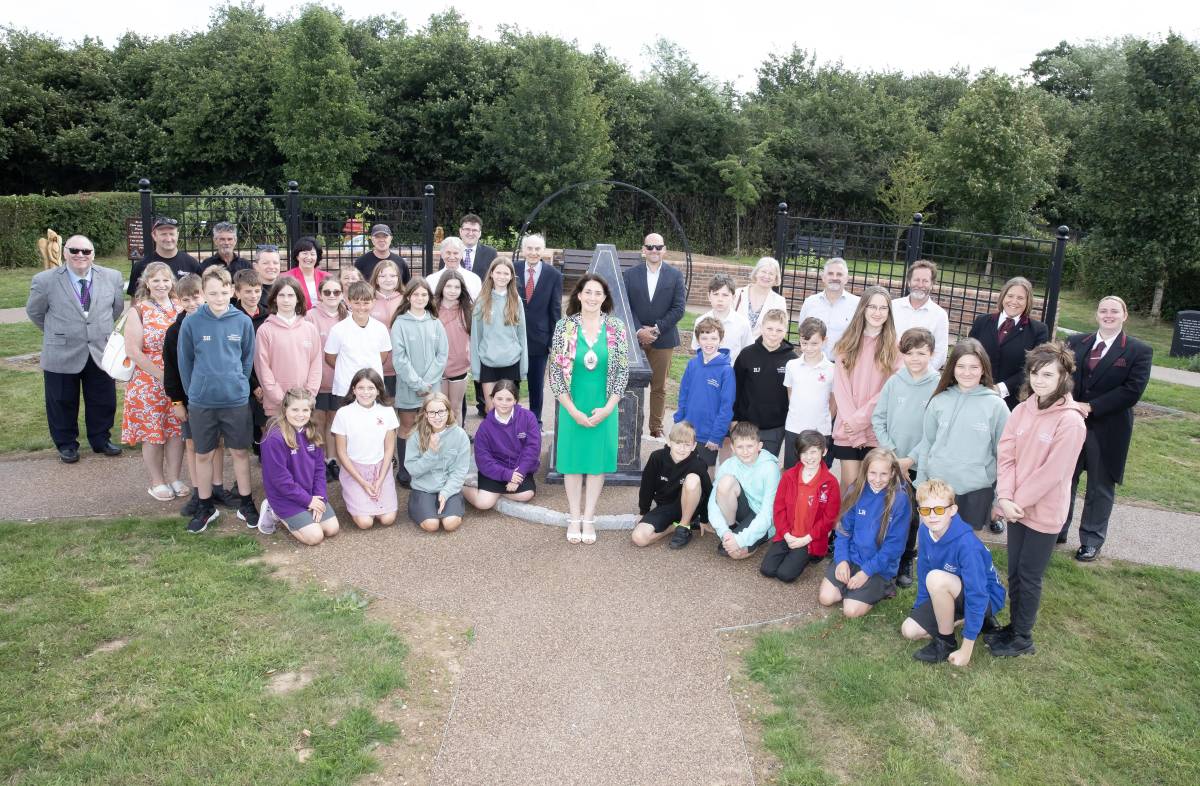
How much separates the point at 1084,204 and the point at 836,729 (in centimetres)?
1836

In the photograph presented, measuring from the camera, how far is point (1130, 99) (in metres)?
17.4

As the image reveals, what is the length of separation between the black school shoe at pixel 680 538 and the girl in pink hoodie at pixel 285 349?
8.81 feet

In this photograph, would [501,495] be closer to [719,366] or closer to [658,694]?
[719,366]

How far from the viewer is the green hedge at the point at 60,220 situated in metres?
19.4

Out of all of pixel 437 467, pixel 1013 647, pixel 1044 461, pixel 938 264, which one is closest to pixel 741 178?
pixel 938 264

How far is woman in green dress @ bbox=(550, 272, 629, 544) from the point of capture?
6.04 metres

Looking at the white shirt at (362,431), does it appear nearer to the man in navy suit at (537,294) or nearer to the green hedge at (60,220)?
the man in navy suit at (537,294)

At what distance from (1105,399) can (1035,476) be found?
5.26 feet

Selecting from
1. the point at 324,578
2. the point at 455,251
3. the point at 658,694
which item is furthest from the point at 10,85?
the point at 658,694

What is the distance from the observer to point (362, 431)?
20.7 ft

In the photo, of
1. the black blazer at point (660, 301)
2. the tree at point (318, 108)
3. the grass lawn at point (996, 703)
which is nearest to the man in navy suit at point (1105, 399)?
the grass lawn at point (996, 703)

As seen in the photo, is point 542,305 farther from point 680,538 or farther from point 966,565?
point 966,565

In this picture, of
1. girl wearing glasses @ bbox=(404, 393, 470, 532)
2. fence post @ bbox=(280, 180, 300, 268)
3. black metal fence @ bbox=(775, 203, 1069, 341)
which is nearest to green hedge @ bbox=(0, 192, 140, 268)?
fence post @ bbox=(280, 180, 300, 268)

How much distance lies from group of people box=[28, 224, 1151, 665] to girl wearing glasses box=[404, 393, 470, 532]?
15 mm
